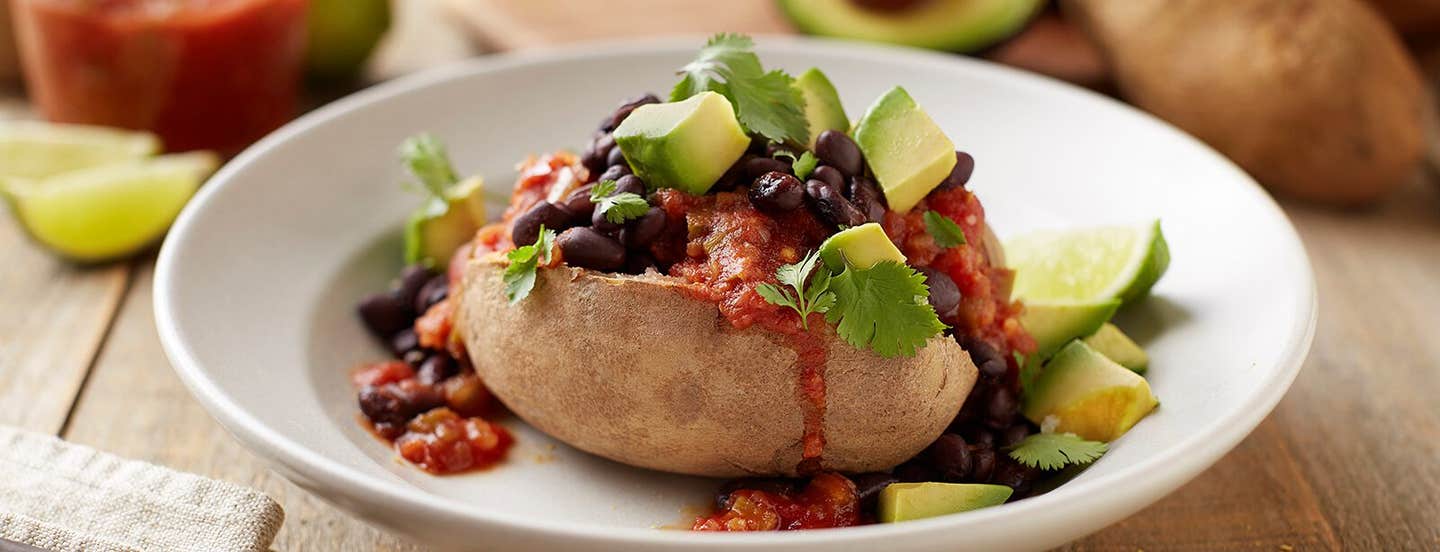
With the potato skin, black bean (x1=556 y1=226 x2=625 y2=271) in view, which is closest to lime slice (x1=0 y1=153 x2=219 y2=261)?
the potato skin

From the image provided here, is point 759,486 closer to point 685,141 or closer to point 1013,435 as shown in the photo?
point 1013,435

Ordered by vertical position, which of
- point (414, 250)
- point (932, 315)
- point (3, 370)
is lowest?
point (3, 370)

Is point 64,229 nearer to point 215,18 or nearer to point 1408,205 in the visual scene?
point 215,18

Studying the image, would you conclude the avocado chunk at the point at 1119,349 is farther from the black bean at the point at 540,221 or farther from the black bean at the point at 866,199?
the black bean at the point at 540,221

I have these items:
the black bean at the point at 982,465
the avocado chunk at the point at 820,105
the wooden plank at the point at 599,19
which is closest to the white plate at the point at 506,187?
the black bean at the point at 982,465

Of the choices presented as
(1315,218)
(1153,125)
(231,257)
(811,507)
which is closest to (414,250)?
(231,257)

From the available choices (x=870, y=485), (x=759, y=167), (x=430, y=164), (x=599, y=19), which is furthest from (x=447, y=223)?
(x=599, y=19)

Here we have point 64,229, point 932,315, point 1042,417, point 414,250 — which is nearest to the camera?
point 932,315
